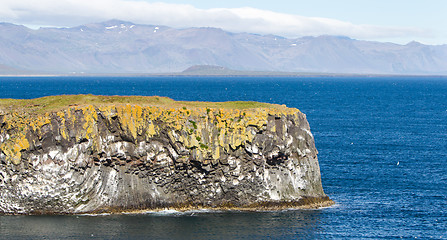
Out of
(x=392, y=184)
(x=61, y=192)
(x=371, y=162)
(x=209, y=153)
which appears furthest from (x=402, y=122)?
(x=61, y=192)

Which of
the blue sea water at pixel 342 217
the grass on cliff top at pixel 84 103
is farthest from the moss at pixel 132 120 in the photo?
the blue sea water at pixel 342 217

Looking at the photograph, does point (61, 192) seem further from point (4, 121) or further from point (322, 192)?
point (322, 192)

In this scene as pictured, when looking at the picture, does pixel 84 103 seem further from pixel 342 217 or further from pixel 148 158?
pixel 342 217

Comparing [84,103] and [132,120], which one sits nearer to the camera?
[132,120]

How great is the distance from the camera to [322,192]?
57.0 meters

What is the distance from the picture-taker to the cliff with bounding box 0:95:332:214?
5169 cm

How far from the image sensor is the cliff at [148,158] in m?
51.7

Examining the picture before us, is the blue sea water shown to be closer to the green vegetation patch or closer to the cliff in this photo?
the cliff

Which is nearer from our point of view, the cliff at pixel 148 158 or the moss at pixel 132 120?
the cliff at pixel 148 158

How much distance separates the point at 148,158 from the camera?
5341cm

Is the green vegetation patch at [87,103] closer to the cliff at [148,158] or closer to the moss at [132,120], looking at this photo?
the moss at [132,120]

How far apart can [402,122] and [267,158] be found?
228 feet

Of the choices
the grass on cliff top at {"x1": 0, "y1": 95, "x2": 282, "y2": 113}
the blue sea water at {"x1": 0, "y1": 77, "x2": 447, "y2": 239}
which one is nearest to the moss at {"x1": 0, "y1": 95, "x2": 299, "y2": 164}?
the grass on cliff top at {"x1": 0, "y1": 95, "x2": 282, "y2": 113}

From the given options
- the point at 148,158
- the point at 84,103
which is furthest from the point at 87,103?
the point at 148,158
